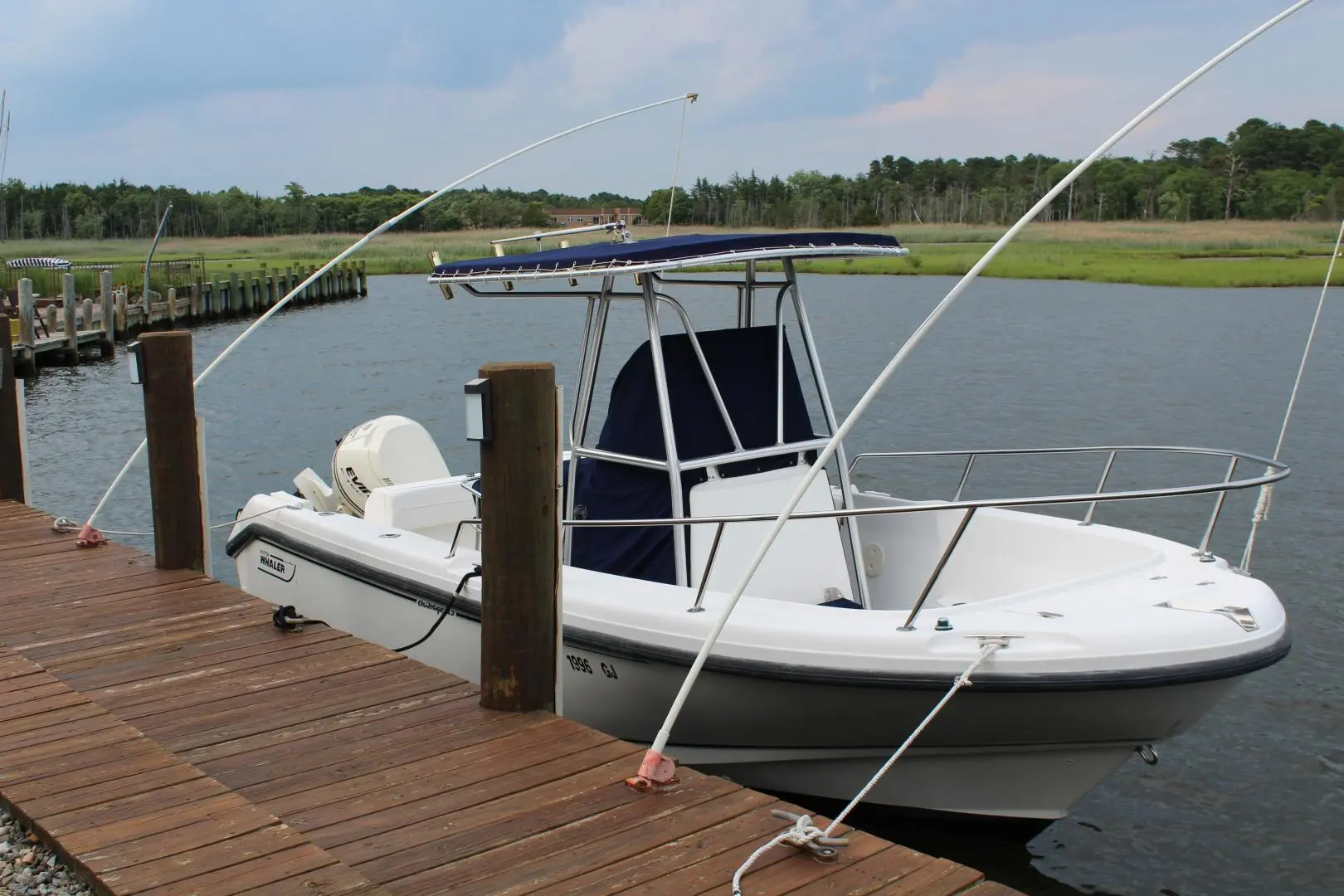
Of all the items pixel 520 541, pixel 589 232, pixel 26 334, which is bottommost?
pixel 26 334

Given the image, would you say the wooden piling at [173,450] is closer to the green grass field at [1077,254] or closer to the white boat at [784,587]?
the white boat at [784,587]

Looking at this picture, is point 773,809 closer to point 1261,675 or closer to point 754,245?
point 754,245

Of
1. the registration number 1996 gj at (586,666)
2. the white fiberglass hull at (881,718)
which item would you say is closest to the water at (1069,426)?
the white fiberglass hull at (881,718)

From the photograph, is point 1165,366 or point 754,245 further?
point 1165,366

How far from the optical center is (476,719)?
4.57 metres

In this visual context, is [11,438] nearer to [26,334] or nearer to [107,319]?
[26,334]

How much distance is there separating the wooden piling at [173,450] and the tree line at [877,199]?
13.6m

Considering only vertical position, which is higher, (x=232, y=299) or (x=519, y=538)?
(x=519, y=538)

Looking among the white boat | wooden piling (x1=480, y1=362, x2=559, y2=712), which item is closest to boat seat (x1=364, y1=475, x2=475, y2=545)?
the white boat

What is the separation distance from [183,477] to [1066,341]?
25456 mm

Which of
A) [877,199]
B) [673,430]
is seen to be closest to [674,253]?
[673,430]

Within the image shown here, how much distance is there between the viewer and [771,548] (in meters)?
5.70

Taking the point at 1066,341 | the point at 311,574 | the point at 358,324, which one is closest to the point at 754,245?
the point at 311,574

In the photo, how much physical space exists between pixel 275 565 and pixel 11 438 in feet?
8.62
